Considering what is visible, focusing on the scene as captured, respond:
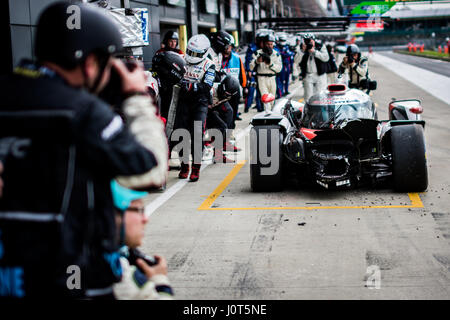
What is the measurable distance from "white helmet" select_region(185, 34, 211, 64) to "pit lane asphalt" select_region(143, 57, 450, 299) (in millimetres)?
1735

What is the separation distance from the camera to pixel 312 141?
8.03 meters

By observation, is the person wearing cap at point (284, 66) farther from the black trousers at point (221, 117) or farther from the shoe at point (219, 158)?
the black trousers at point (221, 117)

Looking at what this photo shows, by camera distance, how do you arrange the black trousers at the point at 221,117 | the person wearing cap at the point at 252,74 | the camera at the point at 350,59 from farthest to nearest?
the person wearing cap at the point at 252,74, the camera at the point at 350,59, the black trousers at the point at 221,117

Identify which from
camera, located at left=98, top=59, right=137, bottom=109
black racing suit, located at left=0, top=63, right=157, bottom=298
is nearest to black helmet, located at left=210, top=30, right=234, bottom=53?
camera, located at left=98, top=59, right=137, bottom=109

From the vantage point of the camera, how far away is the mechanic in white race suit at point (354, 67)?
16828mm

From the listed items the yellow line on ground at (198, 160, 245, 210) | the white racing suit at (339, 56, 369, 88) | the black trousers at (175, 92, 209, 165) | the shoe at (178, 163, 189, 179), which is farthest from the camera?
the white racing suit at (339, 56, 369, 88)

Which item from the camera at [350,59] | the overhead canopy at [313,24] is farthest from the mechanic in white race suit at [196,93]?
the overhead canopy at [313,24]

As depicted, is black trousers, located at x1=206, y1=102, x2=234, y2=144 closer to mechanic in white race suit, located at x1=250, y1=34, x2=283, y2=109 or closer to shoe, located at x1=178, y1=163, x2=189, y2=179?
shoe, located at x1=178, y1=163, x2=189, y2=179

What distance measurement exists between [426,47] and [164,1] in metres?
126

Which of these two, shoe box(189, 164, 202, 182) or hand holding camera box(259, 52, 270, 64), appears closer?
shoe box(189, 164, 202, 182)

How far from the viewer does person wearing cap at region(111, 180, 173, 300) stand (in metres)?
2.36

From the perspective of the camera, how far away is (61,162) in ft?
6.83

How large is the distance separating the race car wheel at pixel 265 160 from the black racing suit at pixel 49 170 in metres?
6.07
